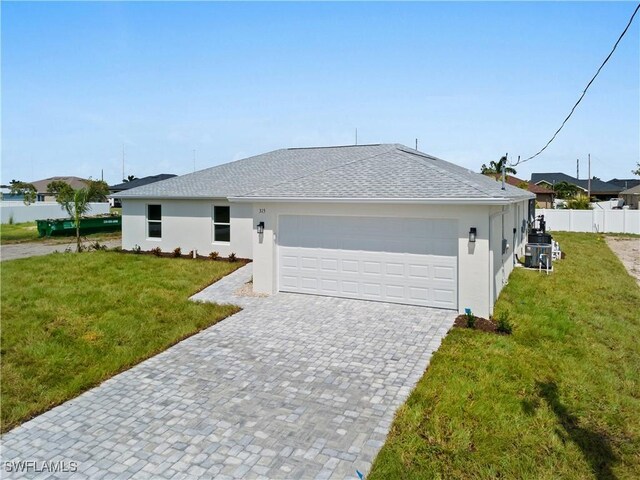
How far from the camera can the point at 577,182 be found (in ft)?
225

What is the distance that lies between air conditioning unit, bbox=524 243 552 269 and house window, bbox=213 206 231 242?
11.8 meters

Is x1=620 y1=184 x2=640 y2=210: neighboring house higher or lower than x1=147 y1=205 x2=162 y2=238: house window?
higher

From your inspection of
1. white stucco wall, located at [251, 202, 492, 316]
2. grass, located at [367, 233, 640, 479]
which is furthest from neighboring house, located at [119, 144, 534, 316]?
grass, located at [367, 233, 640, 479]

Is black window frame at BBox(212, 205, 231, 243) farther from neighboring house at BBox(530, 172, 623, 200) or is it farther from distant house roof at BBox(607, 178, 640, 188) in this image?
distant house roof at BBox(607, 178, 640, 188)

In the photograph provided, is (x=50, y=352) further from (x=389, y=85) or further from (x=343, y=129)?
(x=343, y=129)

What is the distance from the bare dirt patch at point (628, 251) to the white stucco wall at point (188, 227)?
571 inches

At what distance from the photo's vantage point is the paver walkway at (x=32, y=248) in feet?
61.9

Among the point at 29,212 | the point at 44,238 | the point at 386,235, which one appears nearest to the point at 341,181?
the point at 386,235

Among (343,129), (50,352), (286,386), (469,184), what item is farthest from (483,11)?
(343,129)

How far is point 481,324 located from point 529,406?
10.7 feet

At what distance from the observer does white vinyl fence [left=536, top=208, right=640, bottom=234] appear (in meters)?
30.2

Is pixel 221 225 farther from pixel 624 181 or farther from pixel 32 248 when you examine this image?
pixel 624 181

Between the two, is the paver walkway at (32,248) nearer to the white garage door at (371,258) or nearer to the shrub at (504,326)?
the white garage door at (371,258)

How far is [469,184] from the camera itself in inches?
385
